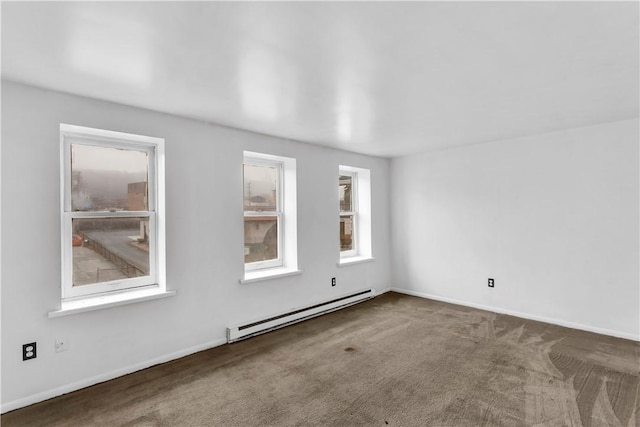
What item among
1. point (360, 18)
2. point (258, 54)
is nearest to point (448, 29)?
point (360, 18)

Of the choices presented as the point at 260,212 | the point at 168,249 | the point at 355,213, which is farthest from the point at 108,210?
the point at 355,213

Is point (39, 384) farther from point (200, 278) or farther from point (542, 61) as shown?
point (542, 61)

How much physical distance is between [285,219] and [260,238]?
42 centimetres

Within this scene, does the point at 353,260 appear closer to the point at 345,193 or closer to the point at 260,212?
the point at 345,193

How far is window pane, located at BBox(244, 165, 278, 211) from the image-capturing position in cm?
395

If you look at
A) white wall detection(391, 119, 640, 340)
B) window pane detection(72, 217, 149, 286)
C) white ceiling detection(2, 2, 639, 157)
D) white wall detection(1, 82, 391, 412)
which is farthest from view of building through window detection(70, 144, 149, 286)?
white wall detection(391, 119, 640, 340)

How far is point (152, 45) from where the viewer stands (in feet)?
5.90

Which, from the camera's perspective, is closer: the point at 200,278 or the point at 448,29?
the point at 448,29

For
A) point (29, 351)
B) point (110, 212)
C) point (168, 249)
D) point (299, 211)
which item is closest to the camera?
point (29, 351)

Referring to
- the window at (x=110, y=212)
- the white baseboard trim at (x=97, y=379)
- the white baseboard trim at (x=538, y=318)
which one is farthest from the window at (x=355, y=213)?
the window at (x=110, y=212)

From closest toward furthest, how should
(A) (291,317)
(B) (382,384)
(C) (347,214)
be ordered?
(B) (382,384)
(A) (291,317)
(C) (347,214)

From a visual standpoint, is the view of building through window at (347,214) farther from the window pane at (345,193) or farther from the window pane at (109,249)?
the window pane at (109,249)

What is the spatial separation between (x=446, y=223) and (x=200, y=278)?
350 centimetres

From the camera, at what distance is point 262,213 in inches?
156
